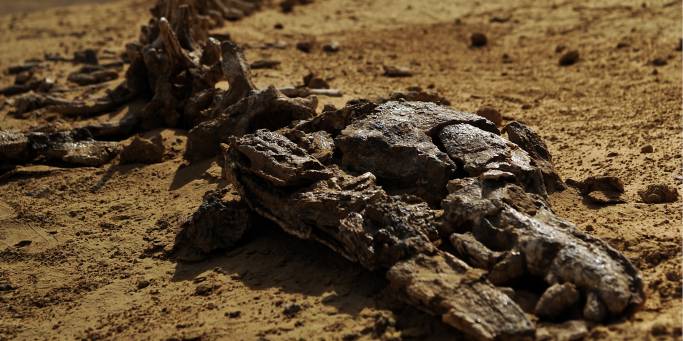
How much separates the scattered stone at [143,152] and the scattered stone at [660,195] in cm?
417

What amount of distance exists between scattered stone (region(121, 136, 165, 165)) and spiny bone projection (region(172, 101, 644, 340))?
1.16m

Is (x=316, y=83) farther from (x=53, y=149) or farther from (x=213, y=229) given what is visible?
(x=213, y=229)

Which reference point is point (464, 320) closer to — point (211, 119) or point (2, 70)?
point (211, 119)

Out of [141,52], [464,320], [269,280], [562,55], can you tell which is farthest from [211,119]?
[562,55]

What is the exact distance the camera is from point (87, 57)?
1182 centimetres

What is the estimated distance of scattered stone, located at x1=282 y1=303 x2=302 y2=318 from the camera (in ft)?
16.3

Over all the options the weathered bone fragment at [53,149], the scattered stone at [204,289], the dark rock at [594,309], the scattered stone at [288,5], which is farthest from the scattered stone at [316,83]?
the dark rock at [594,309]

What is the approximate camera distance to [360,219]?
5.22 m

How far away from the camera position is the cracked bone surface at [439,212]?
451cm

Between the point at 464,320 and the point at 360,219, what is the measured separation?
1.10 meters

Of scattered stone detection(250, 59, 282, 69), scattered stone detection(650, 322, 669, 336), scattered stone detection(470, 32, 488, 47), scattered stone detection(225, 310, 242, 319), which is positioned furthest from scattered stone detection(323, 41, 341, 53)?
scattered stone detection(650, 322, 669, 336)

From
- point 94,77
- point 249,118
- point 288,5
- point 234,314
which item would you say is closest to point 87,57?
point 94,77

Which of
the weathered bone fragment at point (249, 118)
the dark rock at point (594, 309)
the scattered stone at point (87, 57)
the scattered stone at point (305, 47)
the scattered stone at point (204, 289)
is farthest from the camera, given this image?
the scattered stone at point (87, 57)

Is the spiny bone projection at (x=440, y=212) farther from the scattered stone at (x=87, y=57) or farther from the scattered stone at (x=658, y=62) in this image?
the scattered stone at (x=87, y=57)
